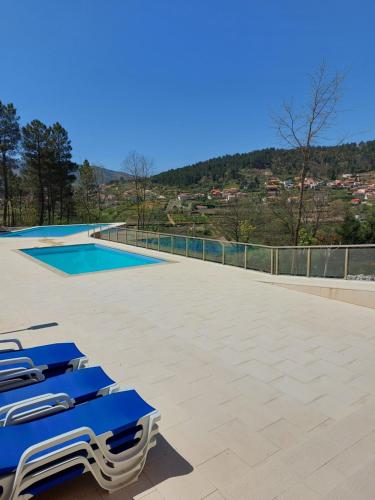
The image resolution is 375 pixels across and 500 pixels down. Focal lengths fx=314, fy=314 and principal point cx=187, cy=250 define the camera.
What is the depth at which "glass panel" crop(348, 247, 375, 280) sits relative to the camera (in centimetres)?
638

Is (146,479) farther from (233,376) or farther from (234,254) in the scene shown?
(234,254)

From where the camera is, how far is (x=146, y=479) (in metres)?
2.12

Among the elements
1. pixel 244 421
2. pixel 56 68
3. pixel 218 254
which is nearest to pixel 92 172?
pixel 56 68

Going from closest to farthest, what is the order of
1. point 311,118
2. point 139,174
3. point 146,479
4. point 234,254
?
point 146,479 → point 234,254 → point 311,118 → point 139,174

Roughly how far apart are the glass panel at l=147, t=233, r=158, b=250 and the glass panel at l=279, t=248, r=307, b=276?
6.48m

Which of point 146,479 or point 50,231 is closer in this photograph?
point 146,479

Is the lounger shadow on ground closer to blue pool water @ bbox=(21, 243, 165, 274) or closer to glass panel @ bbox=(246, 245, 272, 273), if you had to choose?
glass panel @ bbox=(246, 245, 272, 273)

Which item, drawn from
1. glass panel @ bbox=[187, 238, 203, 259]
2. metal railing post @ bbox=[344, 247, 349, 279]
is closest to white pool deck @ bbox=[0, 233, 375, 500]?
metal railing post @ bbox=[344, 247, 349, 279]

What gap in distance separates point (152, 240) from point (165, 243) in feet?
3.26

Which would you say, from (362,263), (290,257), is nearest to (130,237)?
(290,257)

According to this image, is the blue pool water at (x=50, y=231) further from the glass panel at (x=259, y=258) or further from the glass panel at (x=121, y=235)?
the glass panel at (x=259, y=258)

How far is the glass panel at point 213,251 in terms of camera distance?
10.2 meters

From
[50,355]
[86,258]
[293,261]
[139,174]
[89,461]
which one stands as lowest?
[86,258]

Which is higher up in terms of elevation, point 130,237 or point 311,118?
point 311,118
